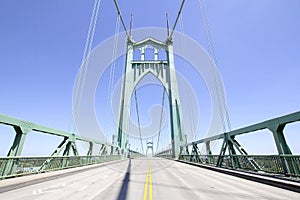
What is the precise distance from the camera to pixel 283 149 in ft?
22.0

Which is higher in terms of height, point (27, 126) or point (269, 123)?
point (269, 123)

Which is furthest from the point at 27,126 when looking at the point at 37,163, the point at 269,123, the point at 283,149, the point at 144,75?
the point at 144,75

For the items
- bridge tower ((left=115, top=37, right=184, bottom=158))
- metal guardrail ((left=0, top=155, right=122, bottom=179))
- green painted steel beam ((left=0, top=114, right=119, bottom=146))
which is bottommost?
metal guardrail ((left=0, top=155, right=122, bottom=179))

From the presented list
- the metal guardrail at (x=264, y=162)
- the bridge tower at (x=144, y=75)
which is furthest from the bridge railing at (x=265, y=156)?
the bridge tower at (x=144, y=75)

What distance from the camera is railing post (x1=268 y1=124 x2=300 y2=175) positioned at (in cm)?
643

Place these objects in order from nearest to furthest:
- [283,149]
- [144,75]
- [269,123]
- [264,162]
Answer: [283,149]
[269,123]
[264,162]
[144,75]

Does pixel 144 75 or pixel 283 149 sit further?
pixel 144 75

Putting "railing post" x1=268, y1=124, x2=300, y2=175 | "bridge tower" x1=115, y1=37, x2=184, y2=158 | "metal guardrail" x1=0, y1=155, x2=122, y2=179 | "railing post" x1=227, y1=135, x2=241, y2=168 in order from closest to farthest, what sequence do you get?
"railing post" x1=268, y1=124, x2=300, y2=175 → "metal guardrail" x1=0, y1=155, x2=122, y2=179 → "railing post" x1=227, y1=135, x2=241, y2=168 → "bridge tower" x1=115, y1=37, x2=184, y2=158

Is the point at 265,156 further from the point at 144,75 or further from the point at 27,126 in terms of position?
the point at 144,75

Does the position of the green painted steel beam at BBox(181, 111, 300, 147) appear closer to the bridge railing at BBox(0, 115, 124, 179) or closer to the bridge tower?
the bridge railing at BBox(0, 115, 124, 179)

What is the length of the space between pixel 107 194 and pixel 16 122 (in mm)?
5016

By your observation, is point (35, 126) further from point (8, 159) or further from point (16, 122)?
point (8, 159)

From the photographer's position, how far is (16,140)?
716 centimetres

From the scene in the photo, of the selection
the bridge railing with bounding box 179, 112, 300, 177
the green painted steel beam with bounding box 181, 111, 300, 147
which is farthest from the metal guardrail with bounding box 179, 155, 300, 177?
the green painted steel beam with bounding box 181, 111, 300, 147
